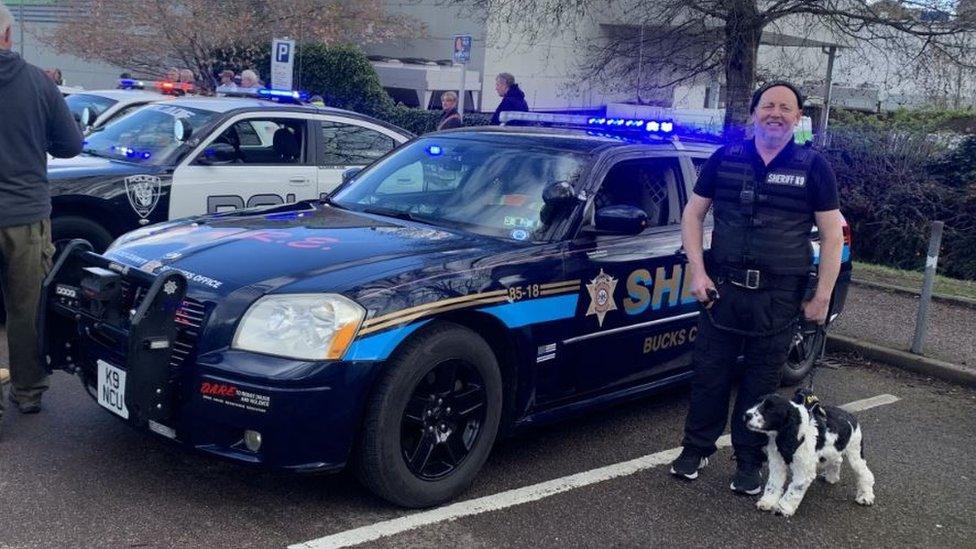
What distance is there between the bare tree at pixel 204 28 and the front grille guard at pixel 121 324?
17380 millimetres

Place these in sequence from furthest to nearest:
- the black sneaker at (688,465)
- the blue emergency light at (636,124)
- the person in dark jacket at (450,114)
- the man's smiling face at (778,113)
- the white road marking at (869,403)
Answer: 1. the person in dark jacket at (450,114)
2. the white road marking at (869,403)
3. the blue emergency light at (636,124)
4. the black sneaker at (688,465)
5. the man's smiling face at (778,113)

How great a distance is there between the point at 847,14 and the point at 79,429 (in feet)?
31.3

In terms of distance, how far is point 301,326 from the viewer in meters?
3.70

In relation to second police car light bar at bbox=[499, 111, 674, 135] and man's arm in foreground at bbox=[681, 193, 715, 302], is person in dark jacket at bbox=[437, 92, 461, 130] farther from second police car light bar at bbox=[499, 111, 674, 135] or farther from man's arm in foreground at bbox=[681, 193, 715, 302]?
man's arm in foreground at bbox=[681, 193, 715, 302]

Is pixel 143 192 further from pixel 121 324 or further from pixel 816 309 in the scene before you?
pixel 816 309


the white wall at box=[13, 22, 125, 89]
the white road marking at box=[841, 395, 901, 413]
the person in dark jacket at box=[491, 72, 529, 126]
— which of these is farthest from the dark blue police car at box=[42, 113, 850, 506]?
the white wall at box=[13, 22, 125, 89]

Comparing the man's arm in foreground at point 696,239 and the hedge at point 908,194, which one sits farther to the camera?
the hedge at point 908,194

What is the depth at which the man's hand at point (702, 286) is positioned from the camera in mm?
4418

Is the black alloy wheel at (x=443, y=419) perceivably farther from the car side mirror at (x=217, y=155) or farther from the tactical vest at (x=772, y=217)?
the car side mirror at (x=217, y=155)

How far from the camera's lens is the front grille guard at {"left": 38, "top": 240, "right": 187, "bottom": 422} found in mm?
3730

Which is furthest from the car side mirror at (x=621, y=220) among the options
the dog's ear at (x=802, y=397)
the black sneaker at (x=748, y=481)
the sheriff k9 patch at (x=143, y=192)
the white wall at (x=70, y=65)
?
the white wall at (x=70, y=65)

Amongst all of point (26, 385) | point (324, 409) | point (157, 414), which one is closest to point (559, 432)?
point (324, 409)

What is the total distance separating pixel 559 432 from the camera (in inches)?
205

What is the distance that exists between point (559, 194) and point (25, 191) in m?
2.55
